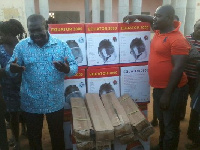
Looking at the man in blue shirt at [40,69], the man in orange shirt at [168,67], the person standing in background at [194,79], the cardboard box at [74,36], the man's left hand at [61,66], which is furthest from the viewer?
the person standing in background at [194,79]

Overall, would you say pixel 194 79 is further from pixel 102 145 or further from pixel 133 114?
pixel 102 145

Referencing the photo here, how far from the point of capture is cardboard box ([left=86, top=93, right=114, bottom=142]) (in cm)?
198

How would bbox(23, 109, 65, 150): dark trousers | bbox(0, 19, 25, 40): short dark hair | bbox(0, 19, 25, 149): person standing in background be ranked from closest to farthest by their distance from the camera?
1. bbox(23, 109, 65, 150): dark trousers
2. bbox(0, 19, 25, 149): person standing in background
3. bbox(0, 19, 25, 40): short dark hair

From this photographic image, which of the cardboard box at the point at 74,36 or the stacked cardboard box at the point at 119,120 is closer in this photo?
the stacked cardboard box at the point at 119,120

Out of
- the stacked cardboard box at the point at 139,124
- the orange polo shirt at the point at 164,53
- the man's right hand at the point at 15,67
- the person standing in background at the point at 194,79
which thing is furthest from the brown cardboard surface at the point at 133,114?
the man's right hand at the point at 15,67

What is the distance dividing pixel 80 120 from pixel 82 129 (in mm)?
164

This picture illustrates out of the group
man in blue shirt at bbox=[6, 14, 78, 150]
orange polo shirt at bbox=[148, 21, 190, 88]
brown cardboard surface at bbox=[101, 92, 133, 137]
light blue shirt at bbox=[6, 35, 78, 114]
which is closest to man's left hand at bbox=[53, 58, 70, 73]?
man in blue shirt at bbox=[6, 14, 78, 150]

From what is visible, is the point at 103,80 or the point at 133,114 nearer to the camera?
the point at 133,114

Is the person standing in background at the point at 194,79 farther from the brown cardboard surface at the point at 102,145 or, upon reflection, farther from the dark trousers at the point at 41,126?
the dark trousers at the point at 41,126

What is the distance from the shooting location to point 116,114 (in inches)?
88.5

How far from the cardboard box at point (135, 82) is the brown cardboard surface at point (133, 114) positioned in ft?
0.42

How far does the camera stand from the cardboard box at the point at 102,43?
7.95 feet

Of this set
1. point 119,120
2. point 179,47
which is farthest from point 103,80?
point 179,47

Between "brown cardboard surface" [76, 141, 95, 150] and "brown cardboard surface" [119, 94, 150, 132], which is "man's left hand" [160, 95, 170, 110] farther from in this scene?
"brown cardboard surface" [76, 141, 95, 150]
